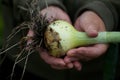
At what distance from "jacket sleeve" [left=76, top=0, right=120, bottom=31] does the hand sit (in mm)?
16

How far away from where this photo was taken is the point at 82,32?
3.75ft

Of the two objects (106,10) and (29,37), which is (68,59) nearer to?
(29,37)

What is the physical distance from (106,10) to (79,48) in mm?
238

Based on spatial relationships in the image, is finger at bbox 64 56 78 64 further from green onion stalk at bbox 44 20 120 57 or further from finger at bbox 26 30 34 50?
finger at bbox 26 30 34 50

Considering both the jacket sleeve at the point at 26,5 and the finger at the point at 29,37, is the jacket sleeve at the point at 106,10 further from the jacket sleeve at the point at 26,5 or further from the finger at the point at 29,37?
the finger at the point at 29,37

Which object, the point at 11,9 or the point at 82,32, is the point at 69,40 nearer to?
the point at 82,32

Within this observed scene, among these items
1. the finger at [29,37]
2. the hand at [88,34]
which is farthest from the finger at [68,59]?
the finger at [29,37]

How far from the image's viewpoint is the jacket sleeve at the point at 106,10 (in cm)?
123

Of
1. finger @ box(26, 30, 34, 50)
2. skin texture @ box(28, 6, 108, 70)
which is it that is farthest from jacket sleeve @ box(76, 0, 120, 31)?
finger @ box(26, 30, 34, 50)

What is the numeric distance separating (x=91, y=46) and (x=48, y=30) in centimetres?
14

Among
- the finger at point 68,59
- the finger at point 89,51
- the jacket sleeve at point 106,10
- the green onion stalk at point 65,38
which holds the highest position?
the jacket sleeve at point 106,10

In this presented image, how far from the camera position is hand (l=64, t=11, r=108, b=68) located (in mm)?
1083

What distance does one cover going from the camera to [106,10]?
1255mm

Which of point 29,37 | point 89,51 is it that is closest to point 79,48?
point 89,51
